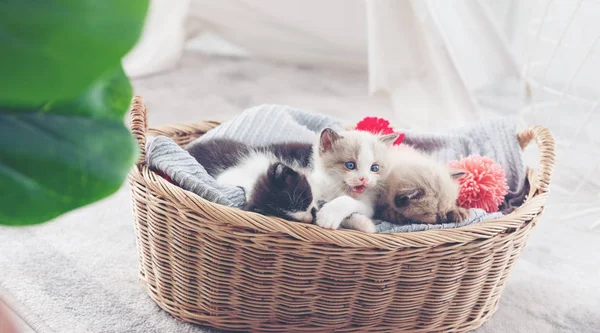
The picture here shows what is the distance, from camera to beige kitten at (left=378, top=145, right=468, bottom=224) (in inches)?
46.2

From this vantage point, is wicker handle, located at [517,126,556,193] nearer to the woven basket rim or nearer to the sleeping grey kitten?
the woven basket rim

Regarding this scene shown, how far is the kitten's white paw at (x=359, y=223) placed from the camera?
1088 mm

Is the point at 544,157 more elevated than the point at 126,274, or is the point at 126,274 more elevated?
the point at 544,157

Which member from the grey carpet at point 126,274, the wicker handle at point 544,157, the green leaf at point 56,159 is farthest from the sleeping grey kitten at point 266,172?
the green leaf at point 56,159

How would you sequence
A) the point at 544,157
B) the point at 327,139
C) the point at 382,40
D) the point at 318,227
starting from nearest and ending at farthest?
the point at 318,227 < the point at 327,139 < the point at 544,157 < the point at 382,40

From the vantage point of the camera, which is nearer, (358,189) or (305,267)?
(305,267)

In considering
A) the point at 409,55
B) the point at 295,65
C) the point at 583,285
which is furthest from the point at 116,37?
the point at 295,65

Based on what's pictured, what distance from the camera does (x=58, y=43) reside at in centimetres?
40

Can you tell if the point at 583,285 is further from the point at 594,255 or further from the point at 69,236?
the point at 69,236

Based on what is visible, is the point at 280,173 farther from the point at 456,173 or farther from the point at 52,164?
the point at 52,164

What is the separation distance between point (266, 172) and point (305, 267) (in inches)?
7.5

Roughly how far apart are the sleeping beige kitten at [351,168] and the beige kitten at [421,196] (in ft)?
0.10

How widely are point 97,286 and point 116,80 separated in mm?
911

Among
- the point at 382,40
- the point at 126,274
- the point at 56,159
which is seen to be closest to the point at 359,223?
the point at 126,274
